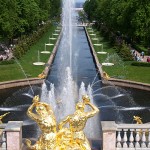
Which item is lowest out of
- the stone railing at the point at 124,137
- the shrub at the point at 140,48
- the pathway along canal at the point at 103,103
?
the shrub at the point at 140,48

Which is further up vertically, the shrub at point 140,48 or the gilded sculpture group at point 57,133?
the gilded sculpture group at point 57,133

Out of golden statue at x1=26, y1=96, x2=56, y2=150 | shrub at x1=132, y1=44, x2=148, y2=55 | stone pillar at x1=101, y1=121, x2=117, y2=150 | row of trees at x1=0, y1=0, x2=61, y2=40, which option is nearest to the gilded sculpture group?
golden statue at x1=26, y1=96, x2=56, y2=150

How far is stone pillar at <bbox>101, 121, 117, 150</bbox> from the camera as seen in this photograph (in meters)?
11.2

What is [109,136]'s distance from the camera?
11.3 metres

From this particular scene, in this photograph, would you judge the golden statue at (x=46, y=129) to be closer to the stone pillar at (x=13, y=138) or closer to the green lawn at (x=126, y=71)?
the stone pillar at (x=13, y=138)

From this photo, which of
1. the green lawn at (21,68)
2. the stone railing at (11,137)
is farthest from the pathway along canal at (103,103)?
the stone railing at (11,137)

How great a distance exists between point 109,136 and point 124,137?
1.92 feet

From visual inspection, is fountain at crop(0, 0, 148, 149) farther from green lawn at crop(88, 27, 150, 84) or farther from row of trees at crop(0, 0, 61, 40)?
row of trees at crop(0, 0, 61, 40)

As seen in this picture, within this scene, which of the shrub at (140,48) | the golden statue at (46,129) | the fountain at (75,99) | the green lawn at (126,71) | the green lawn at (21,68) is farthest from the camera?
the shrub at (140,48)

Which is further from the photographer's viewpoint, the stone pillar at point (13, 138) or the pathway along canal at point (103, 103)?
the pathway along canal at point (103, 103)

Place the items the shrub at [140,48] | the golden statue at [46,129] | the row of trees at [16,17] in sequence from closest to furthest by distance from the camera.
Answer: the golden statue at [46,129] → the row of trees at [16,17] → the shrub at [140,48]

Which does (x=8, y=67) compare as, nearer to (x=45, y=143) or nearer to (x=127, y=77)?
(x=127, y=77)

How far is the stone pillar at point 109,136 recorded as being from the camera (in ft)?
36.6

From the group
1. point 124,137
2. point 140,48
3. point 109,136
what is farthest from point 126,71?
point 109,136
